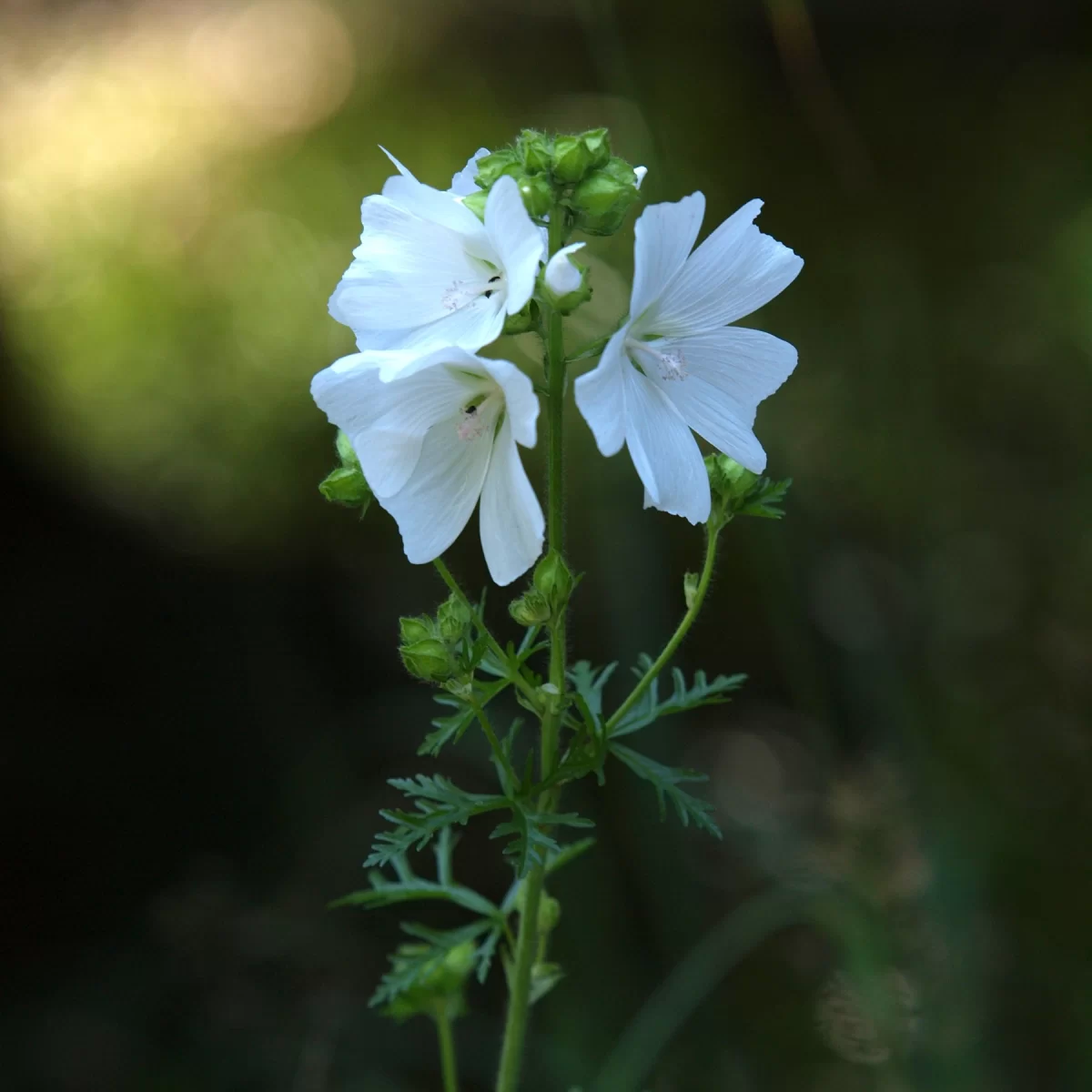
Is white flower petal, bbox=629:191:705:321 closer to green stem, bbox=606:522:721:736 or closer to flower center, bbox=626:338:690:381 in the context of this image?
flower center, bbox=626:338:690:381

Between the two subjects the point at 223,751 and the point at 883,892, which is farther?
the point at 223,751

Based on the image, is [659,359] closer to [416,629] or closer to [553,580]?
[553,580]

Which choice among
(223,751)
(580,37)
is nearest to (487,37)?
(580,37)

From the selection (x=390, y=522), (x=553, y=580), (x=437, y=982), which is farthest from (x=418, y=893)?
(x=390, y=522)

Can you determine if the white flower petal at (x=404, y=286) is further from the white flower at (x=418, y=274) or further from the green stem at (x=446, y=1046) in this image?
the green stem at (x=446, y=1046)

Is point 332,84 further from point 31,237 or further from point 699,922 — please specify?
point 699,922
